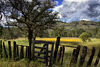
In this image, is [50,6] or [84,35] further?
[84,35]

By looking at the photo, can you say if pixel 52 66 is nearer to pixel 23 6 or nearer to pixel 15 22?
pixel 23 6

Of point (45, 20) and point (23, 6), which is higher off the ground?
point (23, 6)

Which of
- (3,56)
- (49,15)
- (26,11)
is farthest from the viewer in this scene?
(49,15)

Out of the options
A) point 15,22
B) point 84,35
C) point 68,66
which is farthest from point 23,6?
point 84,35

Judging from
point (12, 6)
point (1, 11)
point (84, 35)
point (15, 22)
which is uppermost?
point (12, 6)

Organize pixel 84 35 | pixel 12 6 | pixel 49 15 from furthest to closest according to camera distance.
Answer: pixel 84 35
pixel 49 15
pixel 12 6

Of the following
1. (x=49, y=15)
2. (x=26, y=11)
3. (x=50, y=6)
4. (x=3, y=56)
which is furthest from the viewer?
(x=49, y=15)

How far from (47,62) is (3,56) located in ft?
13.7

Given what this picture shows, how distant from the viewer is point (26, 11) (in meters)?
14.5

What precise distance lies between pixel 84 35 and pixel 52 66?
21.2 metres

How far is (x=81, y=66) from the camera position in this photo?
16.3 feet

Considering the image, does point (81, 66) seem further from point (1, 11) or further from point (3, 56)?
point (1, 11)

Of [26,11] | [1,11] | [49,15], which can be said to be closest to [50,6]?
[49,15]

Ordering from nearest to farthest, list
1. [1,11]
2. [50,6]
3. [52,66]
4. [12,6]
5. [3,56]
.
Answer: [52,66], [3,56], [1,11], [12,6], [50,6]
